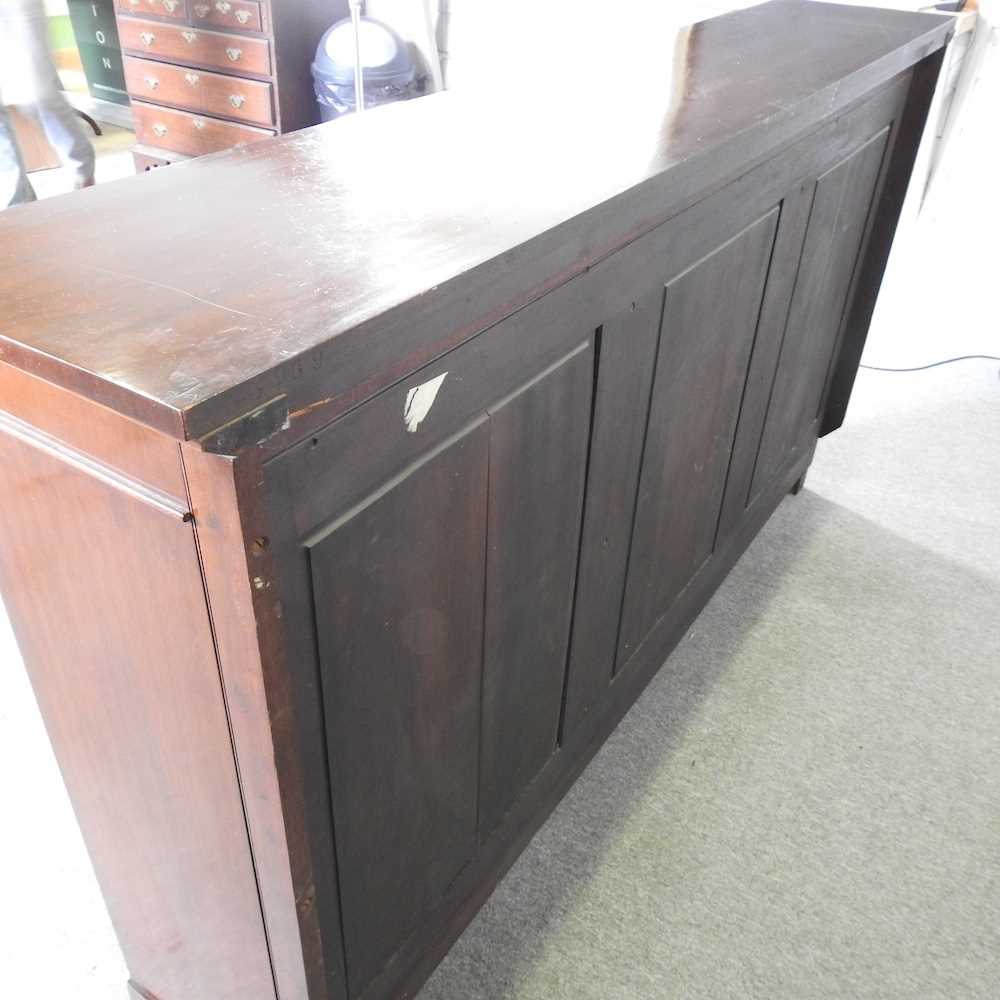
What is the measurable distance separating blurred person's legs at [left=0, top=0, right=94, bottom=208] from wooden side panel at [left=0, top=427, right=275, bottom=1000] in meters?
2.90

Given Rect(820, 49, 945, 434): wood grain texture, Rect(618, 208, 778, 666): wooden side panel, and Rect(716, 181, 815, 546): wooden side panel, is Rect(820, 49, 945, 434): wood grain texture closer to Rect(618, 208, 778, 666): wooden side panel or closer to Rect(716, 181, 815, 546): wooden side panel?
Rect(716, 181, 815, 546): wooden side panel

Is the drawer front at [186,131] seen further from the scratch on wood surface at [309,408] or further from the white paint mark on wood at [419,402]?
the scratch on wood surface at [309,408]

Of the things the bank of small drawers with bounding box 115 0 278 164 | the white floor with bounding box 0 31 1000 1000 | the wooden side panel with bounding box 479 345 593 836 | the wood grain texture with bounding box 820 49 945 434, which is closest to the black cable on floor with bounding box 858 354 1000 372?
the white floor with bounding box 0 31 1000 1000

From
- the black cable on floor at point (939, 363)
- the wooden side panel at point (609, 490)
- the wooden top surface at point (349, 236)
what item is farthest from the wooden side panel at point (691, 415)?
the black cable on floor at point (939, 363)

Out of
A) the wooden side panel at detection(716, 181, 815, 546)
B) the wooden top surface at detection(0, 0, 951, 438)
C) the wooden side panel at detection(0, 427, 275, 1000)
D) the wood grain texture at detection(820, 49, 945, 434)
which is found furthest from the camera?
the wood grain texture at detection(820, 49, 945, 434)

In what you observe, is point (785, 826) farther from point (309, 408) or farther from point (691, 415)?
point (309, 408)

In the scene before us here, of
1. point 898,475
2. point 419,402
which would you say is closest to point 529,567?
point 419,402

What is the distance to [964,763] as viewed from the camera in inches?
62.1

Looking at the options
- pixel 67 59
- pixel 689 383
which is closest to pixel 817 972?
pixel 689 383

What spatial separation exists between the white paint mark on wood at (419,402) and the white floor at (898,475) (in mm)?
940

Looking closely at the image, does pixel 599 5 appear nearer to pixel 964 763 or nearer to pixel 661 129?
pixel 661 129

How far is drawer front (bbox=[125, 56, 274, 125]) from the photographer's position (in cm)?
331

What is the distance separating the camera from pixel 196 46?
3330 millimetres

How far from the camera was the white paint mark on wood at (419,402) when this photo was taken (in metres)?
0.71
